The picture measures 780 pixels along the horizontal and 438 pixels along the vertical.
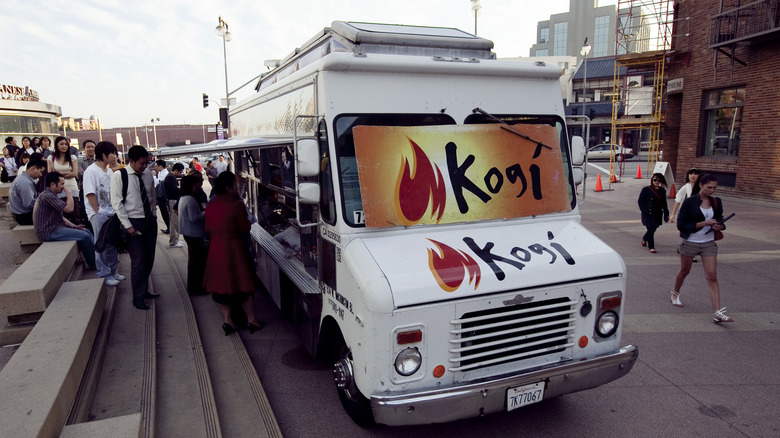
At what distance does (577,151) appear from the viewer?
15.3 feet

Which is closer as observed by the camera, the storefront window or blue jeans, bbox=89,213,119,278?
blue jeans, bbox=89,213,119,278

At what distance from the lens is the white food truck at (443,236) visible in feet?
10.5

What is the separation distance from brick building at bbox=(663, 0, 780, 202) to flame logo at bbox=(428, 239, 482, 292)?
13538 mm

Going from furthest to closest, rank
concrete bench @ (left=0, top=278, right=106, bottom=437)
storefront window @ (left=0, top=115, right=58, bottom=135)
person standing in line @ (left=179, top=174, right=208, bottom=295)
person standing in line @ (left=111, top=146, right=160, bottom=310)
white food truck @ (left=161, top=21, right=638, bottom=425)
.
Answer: storefront window @ (left=0, top=115, right=58, bottom=135) → person standing in line @ (left=179, top=174, right=208, bottom=295) → person standing in line @ (left=111, top=146, right=160, bottom=310) → white food truck @ (left=161, top=21, right=638, bottom=425) → concrete bench @ (left=0, top=278, right=106, bottom=437)

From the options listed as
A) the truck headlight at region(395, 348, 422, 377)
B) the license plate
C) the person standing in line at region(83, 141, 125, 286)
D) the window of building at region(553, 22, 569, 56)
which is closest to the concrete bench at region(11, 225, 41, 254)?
the person standing in line at region(83, 141, 125, 286)

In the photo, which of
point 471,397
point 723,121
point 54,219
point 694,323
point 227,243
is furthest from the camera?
point 723,121

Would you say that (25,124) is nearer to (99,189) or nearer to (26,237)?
(26,237)

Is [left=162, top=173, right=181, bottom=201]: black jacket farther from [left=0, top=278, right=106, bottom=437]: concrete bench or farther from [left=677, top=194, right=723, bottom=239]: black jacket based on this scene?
[left=677, top=194, right=723, bottom=239]: black jacket

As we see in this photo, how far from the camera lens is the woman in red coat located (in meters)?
5.34

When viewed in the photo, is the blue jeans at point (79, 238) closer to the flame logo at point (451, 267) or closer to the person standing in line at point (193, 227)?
the person standing in line at point (193, 227)

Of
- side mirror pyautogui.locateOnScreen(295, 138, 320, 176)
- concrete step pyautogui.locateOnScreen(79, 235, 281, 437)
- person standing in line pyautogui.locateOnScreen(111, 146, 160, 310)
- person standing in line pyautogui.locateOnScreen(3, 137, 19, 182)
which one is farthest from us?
person standing in line pyautogui.locateOnScreen(3, 137, 19, 182)

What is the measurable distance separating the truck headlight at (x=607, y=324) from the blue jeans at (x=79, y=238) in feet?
22.5

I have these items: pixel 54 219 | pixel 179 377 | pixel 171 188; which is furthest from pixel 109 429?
pixel 171 188

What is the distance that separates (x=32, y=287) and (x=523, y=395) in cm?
469
